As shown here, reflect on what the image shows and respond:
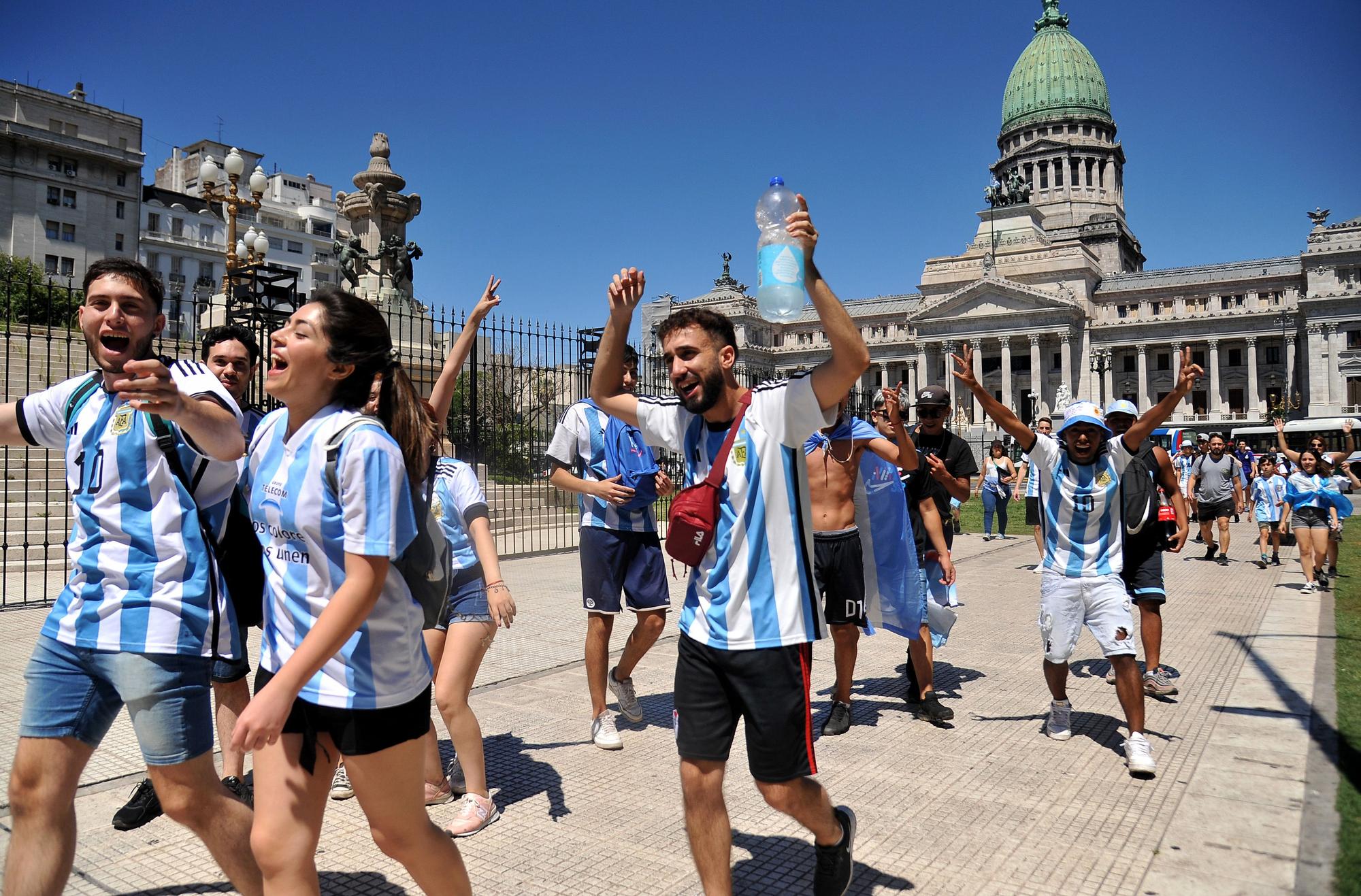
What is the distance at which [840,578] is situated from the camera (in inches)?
207

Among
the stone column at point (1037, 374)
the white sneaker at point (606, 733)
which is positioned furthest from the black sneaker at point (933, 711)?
the stone column at point (1037, 374)

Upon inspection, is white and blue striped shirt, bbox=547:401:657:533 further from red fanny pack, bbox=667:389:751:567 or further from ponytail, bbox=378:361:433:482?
ponytail, bbox=378:361:433:482

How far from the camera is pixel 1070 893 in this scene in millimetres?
3156

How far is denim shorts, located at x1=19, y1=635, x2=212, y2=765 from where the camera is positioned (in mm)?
2449

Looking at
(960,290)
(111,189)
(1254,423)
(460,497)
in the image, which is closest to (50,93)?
(111,189)

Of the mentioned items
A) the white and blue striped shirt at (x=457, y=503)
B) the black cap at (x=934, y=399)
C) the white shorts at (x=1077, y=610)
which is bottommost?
the white shorts at (x=1077, y=610)

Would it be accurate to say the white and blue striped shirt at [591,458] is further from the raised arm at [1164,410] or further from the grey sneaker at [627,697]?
the raised arm at [1164,410]

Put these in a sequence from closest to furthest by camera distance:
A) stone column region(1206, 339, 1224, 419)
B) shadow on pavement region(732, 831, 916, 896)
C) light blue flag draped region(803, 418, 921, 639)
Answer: shadow on pavement region(732, 831, 916, 896)
light blue flag draped region(803, 418, 921, 639)
stone column region(1206, 339, 1224, 419)

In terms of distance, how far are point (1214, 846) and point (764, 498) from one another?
2.39 m

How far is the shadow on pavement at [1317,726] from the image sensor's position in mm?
4430

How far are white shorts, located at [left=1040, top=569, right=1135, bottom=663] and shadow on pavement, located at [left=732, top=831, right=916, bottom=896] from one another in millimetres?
2120

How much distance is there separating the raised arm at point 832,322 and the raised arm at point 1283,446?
8.06 metres

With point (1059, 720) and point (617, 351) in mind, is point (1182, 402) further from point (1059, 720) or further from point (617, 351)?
point (617, 351)

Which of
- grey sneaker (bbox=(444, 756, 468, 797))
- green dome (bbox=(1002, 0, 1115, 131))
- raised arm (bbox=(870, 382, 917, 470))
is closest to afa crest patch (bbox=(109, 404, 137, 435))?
grey sneaker (bbox=(444, 756, 468, 797))
